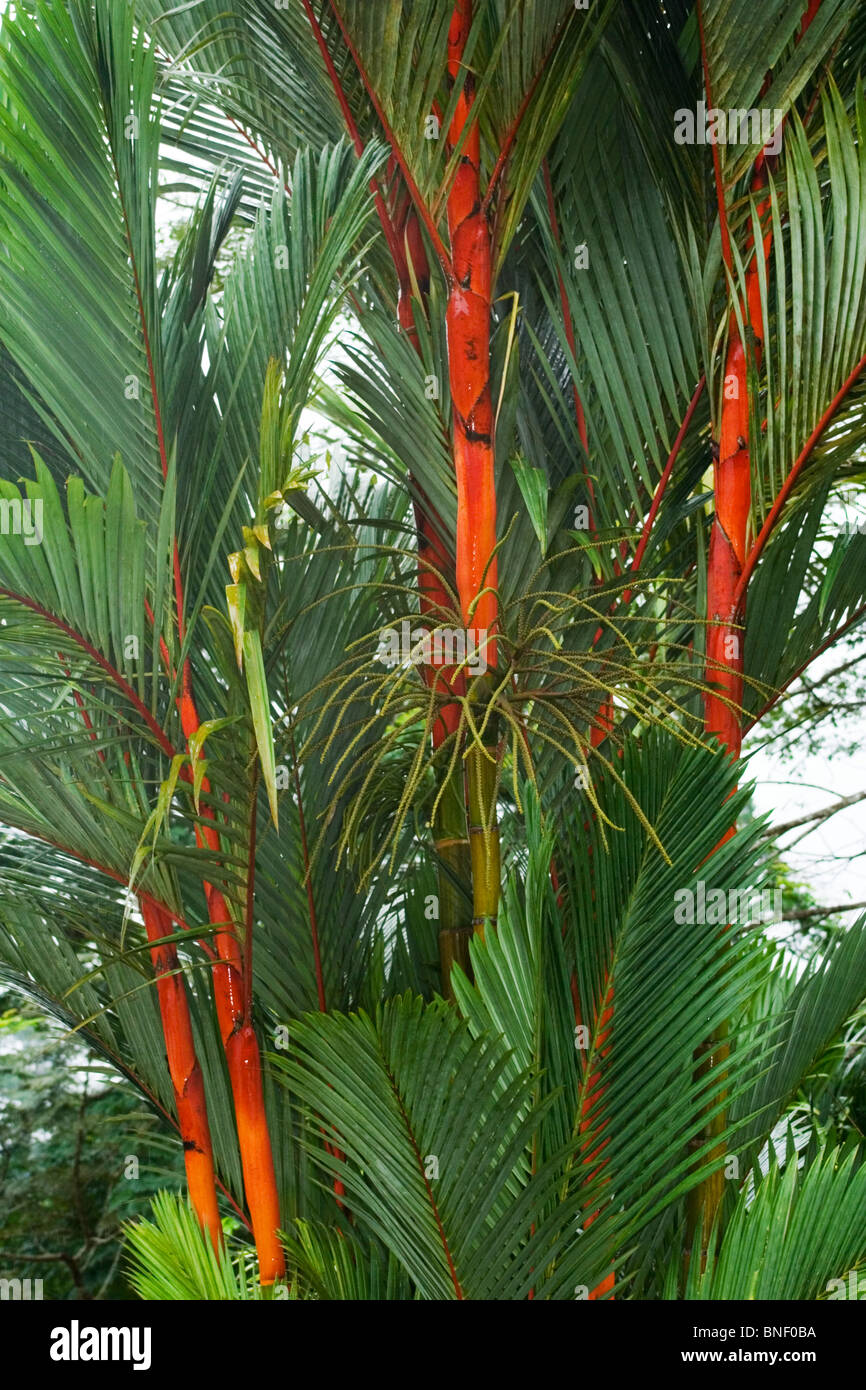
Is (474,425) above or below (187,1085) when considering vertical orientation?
above

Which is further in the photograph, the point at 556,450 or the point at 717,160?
the point at 556,450

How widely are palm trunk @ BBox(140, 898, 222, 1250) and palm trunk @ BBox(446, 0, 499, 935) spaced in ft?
0.80

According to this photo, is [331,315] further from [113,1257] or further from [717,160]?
[113,1257]

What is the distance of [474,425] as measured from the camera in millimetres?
878

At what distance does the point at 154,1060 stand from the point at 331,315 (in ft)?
2.05

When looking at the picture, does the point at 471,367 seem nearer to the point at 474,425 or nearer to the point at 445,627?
the point at 474,425

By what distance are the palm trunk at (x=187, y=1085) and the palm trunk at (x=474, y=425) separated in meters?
0.24

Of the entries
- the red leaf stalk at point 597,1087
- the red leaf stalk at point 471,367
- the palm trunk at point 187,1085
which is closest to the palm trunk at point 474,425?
the red leaf stalk at point 471,367

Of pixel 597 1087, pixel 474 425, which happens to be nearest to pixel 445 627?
pixel 474 425

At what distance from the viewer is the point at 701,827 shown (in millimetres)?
837

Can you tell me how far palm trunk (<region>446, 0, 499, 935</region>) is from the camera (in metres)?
0.88

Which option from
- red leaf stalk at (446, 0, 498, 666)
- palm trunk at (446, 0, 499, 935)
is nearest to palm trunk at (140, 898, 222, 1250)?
palm trunk at (446, 0, 499, 935)

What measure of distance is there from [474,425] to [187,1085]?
538mm
